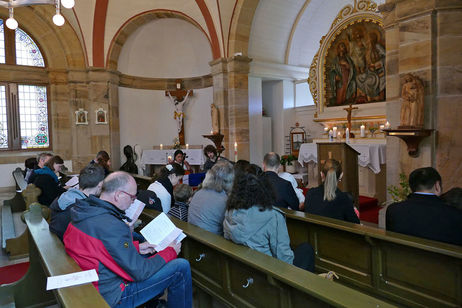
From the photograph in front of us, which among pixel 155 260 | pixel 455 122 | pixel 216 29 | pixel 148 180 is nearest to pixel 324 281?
pixel 155 260

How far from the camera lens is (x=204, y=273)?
133 inches

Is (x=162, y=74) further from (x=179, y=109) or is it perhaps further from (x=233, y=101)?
(x=233, y=101)

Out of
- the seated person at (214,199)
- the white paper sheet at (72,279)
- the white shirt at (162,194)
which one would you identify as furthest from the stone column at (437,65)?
the white paper sheet at (72,279)

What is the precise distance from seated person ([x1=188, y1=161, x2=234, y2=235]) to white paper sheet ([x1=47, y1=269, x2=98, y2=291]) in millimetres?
1406

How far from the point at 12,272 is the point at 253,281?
3.91 metres

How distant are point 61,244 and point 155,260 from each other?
0.88 m

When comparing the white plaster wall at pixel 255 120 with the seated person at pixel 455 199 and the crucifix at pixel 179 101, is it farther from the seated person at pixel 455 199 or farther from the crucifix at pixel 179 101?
the seated person at pixel 455 199

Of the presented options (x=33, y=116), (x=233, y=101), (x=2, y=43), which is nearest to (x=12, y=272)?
(x=233, y=101)

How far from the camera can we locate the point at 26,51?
12.2 metres

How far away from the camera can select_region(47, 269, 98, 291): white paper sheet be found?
6.86ft

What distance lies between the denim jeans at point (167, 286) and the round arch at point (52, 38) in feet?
38.3

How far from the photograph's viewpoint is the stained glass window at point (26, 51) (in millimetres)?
12047

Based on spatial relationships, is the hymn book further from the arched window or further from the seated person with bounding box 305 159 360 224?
Result: the arched window

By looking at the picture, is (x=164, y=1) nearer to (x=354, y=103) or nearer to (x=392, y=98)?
(x=354, y=103)
